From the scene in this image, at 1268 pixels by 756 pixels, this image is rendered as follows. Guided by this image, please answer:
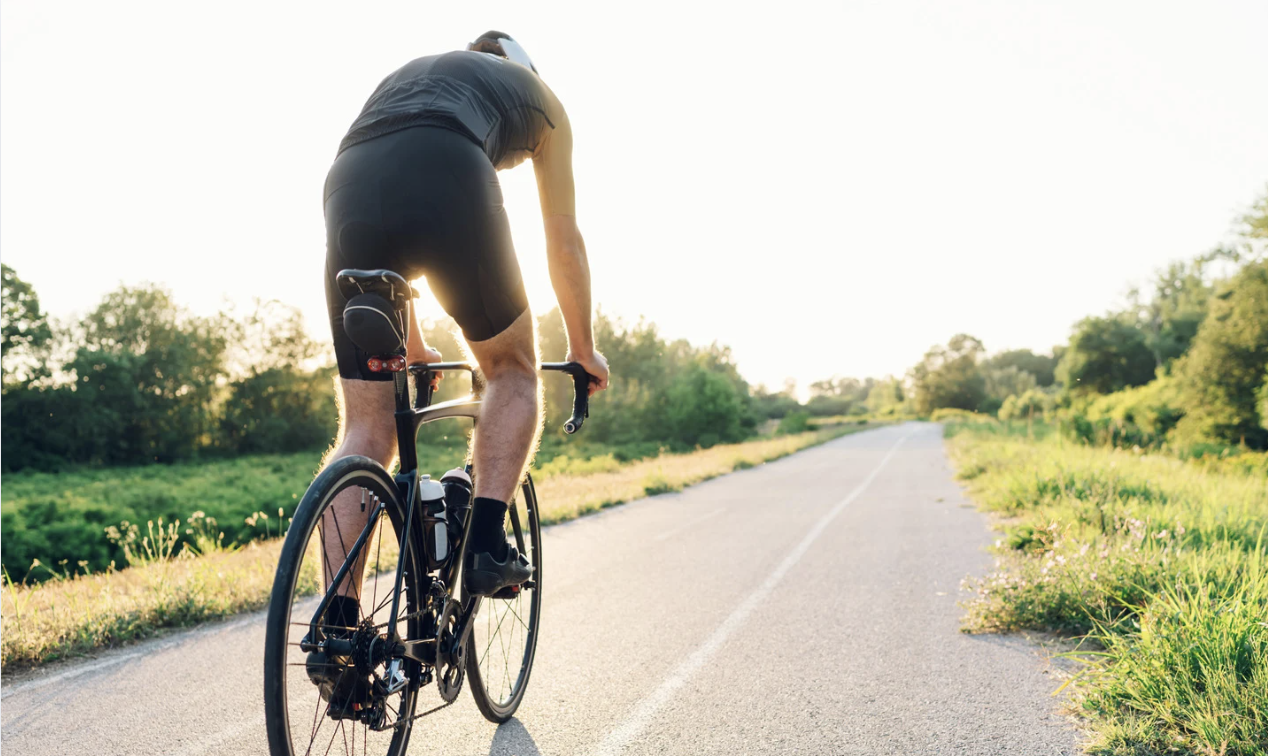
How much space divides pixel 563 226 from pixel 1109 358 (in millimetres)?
75738

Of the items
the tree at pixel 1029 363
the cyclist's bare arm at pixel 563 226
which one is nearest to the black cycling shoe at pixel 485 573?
the cyclist's bare arm at pixel 563 226

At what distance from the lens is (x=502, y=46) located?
7.32ft

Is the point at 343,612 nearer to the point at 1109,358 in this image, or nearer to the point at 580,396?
the point at 580,396

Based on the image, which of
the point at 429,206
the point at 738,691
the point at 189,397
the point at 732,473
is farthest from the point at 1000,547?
the point at 189,397

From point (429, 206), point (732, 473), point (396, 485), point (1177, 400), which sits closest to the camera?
point (429, 206)

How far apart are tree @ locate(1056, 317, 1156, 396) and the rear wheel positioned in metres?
72.8

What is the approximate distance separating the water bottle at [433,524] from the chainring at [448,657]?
0.46 ft

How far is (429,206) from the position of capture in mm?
1768

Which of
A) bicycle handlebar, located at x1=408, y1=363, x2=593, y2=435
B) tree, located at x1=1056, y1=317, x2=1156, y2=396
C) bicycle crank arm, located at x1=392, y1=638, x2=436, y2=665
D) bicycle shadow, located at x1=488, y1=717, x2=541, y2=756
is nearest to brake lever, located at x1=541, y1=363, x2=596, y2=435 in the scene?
bicycle handlebar, located at x1=408, y1=363, x2=593, y2=435

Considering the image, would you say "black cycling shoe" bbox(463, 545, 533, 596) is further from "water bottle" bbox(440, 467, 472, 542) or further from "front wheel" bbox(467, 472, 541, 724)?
"front wheel" bbox(467, 472, 541, 724)

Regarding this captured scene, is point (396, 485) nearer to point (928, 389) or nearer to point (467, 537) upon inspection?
point (467, 537)

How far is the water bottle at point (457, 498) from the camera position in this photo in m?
2.12

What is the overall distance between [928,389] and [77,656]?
12405cm

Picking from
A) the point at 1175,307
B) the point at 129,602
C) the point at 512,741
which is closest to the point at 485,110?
the point at 512,741
